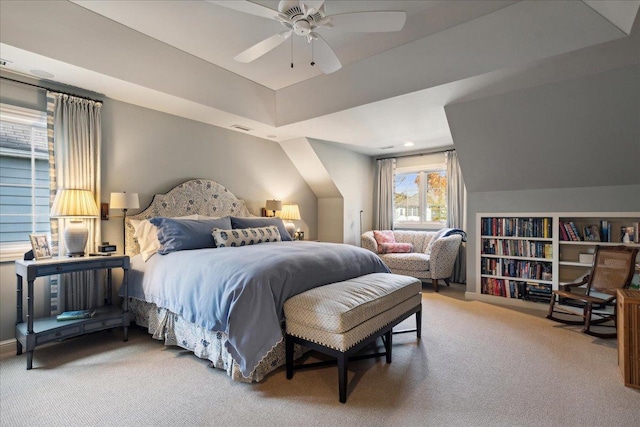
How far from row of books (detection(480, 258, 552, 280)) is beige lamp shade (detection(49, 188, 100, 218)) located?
464 cm

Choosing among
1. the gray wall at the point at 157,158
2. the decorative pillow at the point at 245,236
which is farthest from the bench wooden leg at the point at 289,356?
the gray wall at the point at 157,158

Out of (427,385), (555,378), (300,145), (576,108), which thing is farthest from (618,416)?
(300,145)

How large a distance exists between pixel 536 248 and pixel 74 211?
508 centimetres

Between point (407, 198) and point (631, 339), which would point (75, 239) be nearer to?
point (631, 339)

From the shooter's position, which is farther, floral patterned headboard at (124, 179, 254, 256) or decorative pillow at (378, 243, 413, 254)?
decorative pillow at (378, 243, 413, 254)

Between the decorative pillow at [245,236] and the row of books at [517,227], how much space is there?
2842mm

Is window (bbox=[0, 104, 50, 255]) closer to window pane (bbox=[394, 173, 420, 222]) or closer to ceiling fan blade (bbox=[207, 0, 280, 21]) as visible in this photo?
ceiling fan blade (bbox=[207, 0, 280, 21])

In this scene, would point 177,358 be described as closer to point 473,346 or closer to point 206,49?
point 473,346

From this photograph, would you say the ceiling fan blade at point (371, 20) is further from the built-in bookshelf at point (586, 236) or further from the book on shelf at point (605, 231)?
the book on shelf at point (605, 231)

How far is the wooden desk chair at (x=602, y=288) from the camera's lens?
3.16 m

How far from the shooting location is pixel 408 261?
200 inches

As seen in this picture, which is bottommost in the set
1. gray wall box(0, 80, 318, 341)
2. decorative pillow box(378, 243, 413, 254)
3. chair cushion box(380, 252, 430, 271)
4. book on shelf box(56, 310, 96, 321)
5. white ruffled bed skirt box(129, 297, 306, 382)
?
white ruffled bed skirt box(129, 297, 306, 382)

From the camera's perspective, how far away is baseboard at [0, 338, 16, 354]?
2703mm

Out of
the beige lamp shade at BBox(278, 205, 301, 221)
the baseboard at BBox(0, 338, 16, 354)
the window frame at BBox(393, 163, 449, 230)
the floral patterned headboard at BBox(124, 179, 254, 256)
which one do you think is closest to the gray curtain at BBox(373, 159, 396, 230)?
the window frame at BBox(393, 163, 449, 230)
